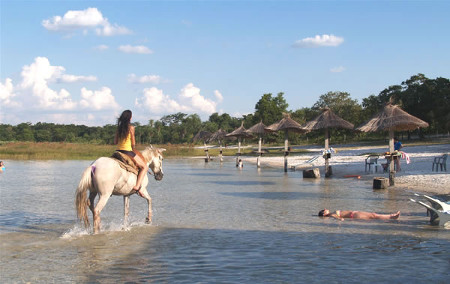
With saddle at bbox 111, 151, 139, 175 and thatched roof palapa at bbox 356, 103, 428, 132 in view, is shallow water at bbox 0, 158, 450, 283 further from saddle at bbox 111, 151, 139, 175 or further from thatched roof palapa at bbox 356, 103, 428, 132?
thatched roof palapa at bbox 356, 103, 428, 132

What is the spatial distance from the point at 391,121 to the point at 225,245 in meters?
12.3

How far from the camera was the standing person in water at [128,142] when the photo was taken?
8.20m

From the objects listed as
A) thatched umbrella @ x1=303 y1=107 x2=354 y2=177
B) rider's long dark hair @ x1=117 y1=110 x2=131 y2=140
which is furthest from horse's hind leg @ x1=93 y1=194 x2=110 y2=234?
thatched umbrella @ x1=303 y1=107 x2=354 y2=177

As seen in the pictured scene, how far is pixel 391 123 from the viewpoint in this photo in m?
17.2

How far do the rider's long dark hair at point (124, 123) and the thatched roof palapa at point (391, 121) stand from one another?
1229 centimetres

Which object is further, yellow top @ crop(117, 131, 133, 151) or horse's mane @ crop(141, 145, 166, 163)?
horse's mane @ crop(141, 145, 166, 163)

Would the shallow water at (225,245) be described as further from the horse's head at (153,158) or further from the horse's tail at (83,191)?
the horse's head at (153,158)

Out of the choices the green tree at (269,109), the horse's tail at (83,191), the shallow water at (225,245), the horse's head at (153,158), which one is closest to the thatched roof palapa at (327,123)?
the shallow water at (225,245)

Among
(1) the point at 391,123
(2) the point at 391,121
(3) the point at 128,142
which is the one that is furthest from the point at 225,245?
(2) the point at 391,121

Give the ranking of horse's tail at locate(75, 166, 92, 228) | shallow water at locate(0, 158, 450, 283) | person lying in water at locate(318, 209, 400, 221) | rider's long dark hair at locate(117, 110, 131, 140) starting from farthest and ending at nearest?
1. person lying in water at locate(318, 209, 400, 221)
2. rider's long dark hair at locate(117, 110, 131, 140)
3. horse's tail at locate(75, 166, 92, 228)
4. shallow water at locate(0, 158, 450, 283)

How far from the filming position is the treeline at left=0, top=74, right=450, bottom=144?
51.4 metres

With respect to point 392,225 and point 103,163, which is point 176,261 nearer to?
point 103,163

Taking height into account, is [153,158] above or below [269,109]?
below

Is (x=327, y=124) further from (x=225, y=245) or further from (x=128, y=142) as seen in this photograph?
(x=225, y=245)
